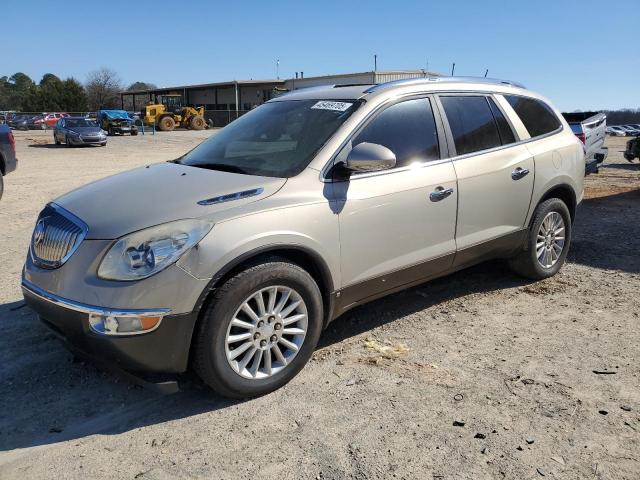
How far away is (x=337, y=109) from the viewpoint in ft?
12.6

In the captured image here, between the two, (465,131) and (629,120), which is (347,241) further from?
(629,120)

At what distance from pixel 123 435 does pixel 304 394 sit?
1.03 meters

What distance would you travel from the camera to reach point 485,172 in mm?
4309

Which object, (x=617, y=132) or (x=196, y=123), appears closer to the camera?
(x=196, y=123)

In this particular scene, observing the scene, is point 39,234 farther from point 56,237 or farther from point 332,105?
point 332,105

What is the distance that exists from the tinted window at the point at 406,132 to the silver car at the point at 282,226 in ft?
0.04

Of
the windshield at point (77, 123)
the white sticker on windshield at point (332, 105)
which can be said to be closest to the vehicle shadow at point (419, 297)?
the white sticker on windshield at point (332, 105)

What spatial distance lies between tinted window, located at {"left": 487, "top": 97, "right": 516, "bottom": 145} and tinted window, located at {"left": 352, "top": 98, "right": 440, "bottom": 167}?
2.80 ft

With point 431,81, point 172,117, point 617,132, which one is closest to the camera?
point 431,81

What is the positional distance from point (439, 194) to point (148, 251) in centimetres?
213

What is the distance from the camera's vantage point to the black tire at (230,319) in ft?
9.59

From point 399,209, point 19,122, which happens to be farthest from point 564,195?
point 19,122

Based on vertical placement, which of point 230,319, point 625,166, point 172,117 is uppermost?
point 172,117

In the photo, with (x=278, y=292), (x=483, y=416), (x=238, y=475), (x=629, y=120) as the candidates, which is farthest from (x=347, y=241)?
(x=629, y=120)
